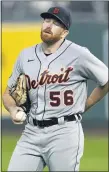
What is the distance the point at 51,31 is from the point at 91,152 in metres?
6.47

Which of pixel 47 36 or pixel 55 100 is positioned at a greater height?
pixel 47 36

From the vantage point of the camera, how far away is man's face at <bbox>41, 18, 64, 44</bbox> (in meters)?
4.59

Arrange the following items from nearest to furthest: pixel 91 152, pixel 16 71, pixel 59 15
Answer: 1. pixel 59 15
2. pixel 16 71
3. pixel 91 152

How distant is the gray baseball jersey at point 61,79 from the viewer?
4.61 metres

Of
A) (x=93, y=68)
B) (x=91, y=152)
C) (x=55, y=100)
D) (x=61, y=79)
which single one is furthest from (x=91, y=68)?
(x=91, y=152)

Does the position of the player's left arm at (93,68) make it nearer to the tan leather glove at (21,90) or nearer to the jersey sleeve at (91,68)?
the jersey sleeve at (91,68)

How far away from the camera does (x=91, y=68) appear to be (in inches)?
183

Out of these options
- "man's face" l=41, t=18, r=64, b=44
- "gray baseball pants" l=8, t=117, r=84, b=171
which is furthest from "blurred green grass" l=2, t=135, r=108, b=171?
"man's face" l=41, t=18, r=64, b=44

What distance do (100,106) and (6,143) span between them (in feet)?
10.1

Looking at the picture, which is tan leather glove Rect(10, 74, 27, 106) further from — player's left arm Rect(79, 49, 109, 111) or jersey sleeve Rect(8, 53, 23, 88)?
player's left arm Rect(79, 49, 109, 111)

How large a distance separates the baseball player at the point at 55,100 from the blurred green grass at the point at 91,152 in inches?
157

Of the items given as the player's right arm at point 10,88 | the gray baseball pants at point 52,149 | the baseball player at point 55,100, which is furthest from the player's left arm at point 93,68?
the player's right arm at point 10,88

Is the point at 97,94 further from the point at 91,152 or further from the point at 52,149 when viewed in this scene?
the point at 91,152

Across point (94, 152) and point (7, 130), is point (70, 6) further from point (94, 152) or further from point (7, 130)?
point (94, 152)
